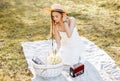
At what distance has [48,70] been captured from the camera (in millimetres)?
5254

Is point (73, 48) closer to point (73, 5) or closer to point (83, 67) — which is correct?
point (83, 67)

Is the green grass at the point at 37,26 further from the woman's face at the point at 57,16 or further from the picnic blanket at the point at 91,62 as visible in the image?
the woman's face at the point at 57,16

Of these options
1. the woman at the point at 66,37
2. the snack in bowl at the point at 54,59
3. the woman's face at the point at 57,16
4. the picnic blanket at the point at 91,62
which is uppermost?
the woman's face at the point at 57,16

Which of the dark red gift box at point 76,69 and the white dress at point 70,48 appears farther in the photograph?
the white dress at point 70,48

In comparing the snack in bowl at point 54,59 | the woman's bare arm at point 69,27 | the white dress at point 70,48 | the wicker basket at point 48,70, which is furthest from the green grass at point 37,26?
the woman's bare arm at point 69,27

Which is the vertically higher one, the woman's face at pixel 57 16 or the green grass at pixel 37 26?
the woman's face at pixel 57 16

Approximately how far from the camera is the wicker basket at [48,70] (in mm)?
5193

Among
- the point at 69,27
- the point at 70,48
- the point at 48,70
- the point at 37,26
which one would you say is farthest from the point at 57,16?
the point at 37,26

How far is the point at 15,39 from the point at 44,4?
2954 millimetres

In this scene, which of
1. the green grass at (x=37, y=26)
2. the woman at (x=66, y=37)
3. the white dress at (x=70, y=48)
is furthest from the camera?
the green grass at (x=37, y=26)

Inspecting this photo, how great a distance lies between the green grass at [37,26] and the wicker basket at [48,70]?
33 centimetres

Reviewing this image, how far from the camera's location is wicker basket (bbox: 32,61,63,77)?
5.19 m

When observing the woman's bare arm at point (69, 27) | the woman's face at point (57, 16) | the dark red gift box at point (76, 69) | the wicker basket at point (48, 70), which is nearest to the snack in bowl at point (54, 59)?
the wicker basket at point (48, 70)

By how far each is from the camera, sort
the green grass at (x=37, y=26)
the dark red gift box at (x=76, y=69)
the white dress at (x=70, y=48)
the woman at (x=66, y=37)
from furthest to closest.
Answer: the green grass at (x=37, y=26)
the white dress at (x=70, y=48)
the woman at (x=66, y=37)
the dark red gift box at (x=76, y=69)
